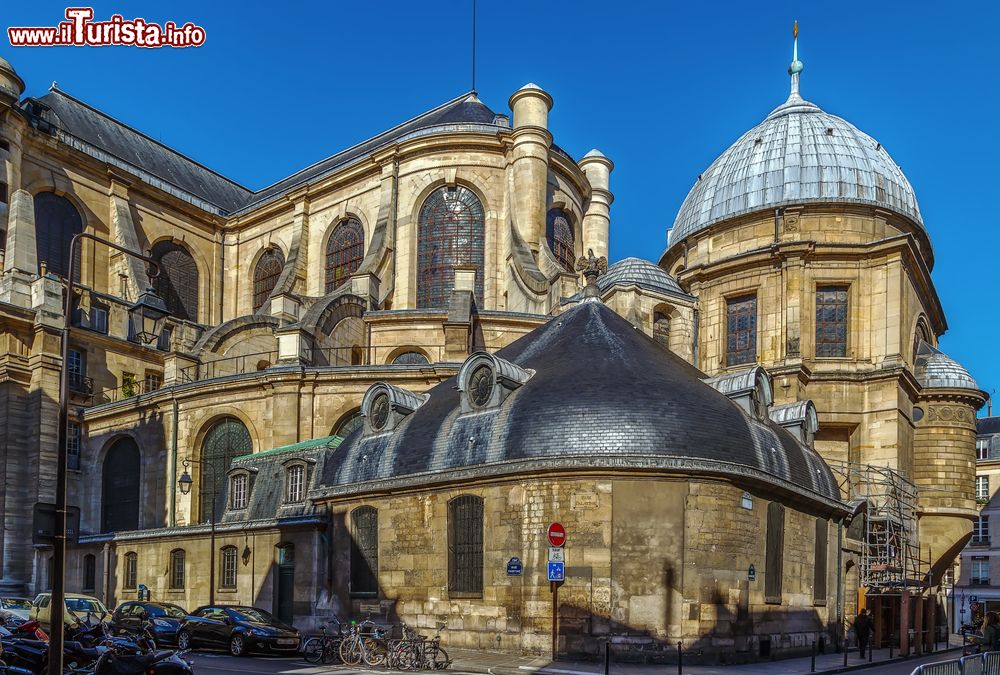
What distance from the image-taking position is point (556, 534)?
16.3 metres

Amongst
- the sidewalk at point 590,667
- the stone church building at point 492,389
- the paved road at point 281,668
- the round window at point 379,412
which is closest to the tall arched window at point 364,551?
the stone church building at point 492,389

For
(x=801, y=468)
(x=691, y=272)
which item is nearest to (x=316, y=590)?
(x=801, y=468)

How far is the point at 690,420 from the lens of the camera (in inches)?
711

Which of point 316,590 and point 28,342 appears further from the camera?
point 28,342

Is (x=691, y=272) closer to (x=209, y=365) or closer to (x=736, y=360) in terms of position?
(x=736, y=360)

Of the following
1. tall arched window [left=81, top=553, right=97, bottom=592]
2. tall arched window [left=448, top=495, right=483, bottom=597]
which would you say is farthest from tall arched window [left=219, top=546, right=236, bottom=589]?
tall arched window [left=448, top=495, right=483, bottom=597]

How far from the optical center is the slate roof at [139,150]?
4772 cm

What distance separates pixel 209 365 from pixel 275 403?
27.8 ft

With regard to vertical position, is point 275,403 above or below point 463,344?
below

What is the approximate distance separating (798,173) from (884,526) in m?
14.1

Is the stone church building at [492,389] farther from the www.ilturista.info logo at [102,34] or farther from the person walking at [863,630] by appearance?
the www.ilturista.info logo at [102,34]

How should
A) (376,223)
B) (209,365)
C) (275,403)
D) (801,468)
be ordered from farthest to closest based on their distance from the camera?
(376,223) → (209,365) → (275,403) → (801,468)

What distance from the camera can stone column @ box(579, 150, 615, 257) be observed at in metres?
49.7

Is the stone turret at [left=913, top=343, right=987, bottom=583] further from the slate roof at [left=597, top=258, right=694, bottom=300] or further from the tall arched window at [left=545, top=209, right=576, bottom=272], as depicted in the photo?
the tall arched window at [left=545, top=209, right=576, bottom=272]
